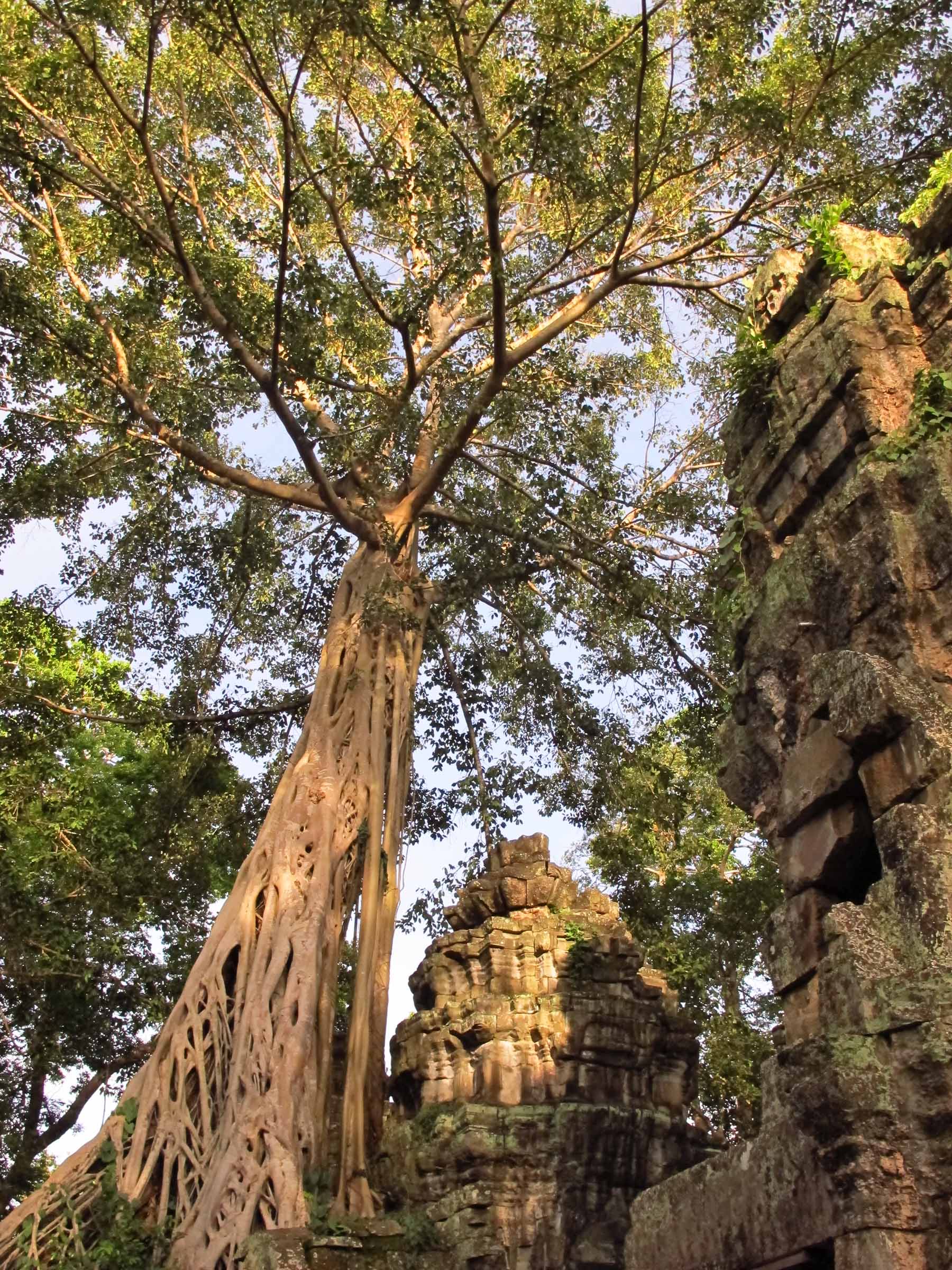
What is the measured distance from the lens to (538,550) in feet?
29.4

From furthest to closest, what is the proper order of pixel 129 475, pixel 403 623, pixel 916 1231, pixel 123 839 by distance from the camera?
1. pixel 123 839
2. pixel 129 475
3. pixel 403 623
4. pixel 916 1231

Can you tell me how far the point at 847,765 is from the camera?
8.87ft

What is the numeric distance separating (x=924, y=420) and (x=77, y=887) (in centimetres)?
901

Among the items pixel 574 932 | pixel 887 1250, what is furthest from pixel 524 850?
pixel 887 1250

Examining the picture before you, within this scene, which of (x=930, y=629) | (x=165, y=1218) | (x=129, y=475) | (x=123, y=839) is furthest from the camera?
(x=123, y=839)

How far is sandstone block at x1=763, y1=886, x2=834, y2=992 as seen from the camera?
2746 mm

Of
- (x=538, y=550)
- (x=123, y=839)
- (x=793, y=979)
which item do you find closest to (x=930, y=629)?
(x=793, y=979)

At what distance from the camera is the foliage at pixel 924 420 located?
9.34 ft

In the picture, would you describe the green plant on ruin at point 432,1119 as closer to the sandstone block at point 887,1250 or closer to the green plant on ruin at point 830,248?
the sandstone block at point 887,1250

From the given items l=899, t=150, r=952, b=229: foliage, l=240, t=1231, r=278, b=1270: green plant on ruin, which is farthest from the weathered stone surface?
l=899, t=150, r=952, b=229: foliage

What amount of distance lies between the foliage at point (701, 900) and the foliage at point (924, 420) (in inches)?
265

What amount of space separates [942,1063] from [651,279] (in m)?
7.32

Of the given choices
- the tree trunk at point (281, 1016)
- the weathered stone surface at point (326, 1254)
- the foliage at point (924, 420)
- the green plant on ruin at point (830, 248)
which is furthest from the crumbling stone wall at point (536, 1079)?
the green plant on ruin at point (830, 248)

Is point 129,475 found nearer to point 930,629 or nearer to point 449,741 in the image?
point 449,741
